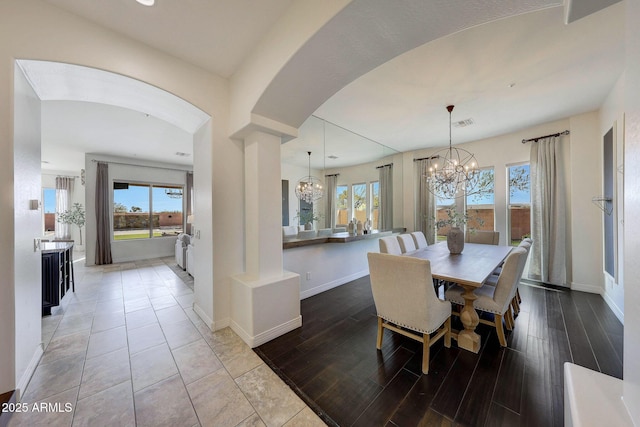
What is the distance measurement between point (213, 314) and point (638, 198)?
10.2ft

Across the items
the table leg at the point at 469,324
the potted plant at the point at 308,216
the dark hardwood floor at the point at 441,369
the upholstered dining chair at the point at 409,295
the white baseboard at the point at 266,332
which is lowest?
the dark hardwood floor at the point at 441,369

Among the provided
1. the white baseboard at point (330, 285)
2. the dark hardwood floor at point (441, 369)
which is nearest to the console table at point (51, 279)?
the dark hardwood floor at point (441, 369)

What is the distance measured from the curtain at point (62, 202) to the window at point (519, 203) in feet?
43.4

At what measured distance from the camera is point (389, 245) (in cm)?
324

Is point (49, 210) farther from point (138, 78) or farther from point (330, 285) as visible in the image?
point (330, 285)

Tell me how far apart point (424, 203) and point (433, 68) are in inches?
136

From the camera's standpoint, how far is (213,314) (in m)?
2.52

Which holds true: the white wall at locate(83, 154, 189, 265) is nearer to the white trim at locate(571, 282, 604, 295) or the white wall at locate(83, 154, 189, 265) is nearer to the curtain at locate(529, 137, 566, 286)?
the curtain at locate(529, 137, 566, 286)

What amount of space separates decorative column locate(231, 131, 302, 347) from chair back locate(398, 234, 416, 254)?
1838mm

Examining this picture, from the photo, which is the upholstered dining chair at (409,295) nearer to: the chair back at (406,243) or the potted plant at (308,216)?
the chair back at (406,243)

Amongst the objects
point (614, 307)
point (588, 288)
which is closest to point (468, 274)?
point (614, 307)

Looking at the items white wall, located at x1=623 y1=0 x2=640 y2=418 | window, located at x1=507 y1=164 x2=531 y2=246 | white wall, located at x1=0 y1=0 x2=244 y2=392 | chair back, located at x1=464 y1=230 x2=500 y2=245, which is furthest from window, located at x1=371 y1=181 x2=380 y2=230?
white wall, located at x1=623 y1=0 x2=640 y2=418

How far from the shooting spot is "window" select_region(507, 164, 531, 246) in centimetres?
432

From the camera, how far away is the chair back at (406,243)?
138 inches
